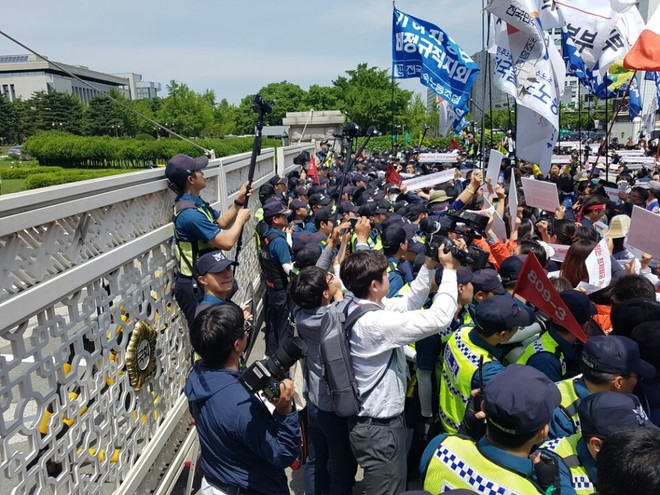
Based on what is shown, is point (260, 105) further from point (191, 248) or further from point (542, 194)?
point (542, 194)

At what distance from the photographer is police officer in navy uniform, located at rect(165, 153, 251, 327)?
3979 mm

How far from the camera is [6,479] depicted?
2207mm

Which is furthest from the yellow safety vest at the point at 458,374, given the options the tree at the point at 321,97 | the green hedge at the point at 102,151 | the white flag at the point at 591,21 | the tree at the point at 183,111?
the tree at the point at 321,97

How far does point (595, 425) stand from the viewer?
6.56ft

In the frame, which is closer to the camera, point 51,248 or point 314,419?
point 51,248

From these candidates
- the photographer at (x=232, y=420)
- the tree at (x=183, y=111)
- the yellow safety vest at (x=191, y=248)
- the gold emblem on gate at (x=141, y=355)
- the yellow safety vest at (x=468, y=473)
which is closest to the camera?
the yellow safety vest at (x=468, y=473)

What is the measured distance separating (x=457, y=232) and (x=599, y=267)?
1.21 m

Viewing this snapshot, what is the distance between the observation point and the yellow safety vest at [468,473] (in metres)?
1.84

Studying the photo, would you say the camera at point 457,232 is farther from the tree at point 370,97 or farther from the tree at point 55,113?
the tree at point 55,113

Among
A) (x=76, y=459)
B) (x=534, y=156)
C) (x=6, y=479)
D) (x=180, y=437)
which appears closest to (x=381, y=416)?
(x=76, y=459)

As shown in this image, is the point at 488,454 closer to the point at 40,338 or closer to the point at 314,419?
the point at 314,419

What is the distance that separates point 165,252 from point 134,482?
171 centimetres

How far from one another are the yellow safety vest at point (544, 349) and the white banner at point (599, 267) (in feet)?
3.76

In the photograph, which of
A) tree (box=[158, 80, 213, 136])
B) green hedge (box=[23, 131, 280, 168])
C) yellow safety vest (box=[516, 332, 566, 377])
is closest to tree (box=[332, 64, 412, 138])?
tree (box=[158, 80, 213, 136])
